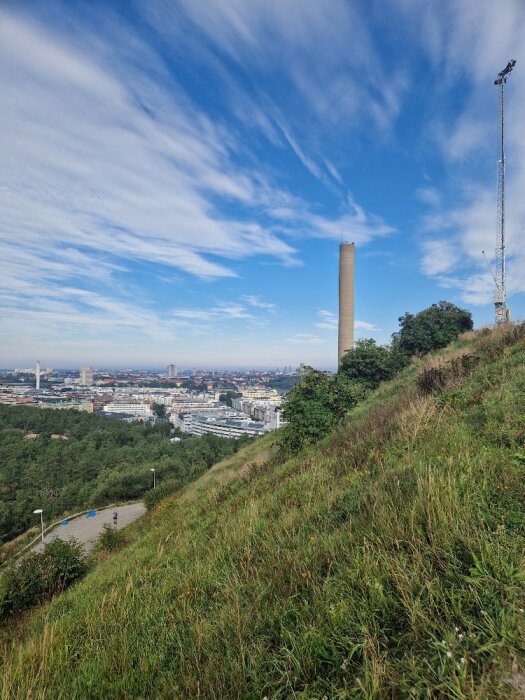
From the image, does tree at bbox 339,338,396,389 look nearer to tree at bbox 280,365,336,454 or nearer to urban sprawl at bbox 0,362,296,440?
tree at bbox 280,365,336,454

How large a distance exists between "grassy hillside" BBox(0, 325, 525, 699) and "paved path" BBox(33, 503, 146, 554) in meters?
18.6

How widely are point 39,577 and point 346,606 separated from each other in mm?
8721

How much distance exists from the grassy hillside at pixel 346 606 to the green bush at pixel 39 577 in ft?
15.2

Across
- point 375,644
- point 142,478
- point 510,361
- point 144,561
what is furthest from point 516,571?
point 142,478

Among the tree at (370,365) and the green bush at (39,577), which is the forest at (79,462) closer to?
the tree at (370,365)

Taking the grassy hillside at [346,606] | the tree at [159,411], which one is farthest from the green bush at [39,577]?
the tree at [159,411]

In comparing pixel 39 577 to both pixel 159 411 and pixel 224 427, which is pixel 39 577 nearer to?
pixel 224 427

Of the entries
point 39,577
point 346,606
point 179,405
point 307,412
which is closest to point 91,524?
point 39,577

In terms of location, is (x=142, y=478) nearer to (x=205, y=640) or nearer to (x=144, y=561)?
(x=144, y=561)

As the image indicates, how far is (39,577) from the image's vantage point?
775 centimetres

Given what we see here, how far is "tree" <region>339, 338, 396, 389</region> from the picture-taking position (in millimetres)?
21000

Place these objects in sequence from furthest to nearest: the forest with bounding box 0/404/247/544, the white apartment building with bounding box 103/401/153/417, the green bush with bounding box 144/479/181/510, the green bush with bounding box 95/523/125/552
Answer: the white apartment building with bounding box 103/401/153/417 < the forest with bounding box 0/404/247/544 < the green bush with bounding box 144/479/181/510 < the green bush with bounding box 95/523/125/552

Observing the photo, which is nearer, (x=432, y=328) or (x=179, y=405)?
(x=432, y=328)

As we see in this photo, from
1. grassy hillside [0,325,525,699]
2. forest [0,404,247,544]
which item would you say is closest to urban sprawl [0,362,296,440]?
forest [0,404,247,544]
